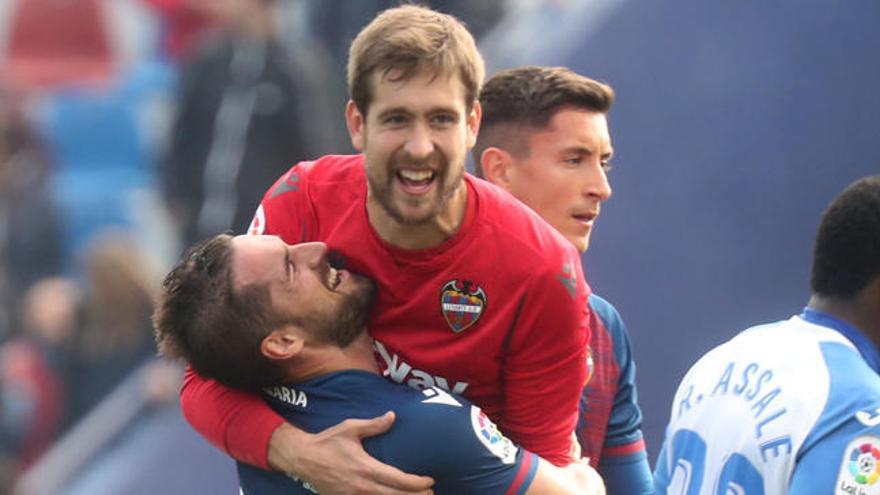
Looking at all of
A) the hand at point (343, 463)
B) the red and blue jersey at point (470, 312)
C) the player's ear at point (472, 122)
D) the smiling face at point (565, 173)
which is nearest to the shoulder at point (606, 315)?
the smiling face at point (565, 173)

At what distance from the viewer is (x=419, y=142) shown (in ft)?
11.1

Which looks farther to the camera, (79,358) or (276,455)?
(79,358)

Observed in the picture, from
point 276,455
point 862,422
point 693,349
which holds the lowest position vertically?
point 693,349

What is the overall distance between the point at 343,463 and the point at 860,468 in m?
1.06

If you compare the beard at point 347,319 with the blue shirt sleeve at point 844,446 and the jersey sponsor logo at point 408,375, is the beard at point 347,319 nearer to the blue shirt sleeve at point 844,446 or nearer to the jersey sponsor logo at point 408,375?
the jersey sponsor logo at point 408,375

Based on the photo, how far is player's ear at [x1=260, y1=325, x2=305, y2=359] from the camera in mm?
3547

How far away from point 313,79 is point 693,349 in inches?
83.3

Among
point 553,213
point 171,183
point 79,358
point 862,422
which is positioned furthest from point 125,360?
point 862,422

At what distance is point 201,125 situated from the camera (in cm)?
795

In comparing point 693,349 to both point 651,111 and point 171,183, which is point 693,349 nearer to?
point 651,111

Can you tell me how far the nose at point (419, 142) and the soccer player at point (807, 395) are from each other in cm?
96

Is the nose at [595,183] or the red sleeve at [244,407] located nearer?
the red sleeve at [244,407]

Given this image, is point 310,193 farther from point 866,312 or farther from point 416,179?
point 866,312

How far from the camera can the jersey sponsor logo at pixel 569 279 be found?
344 cm
